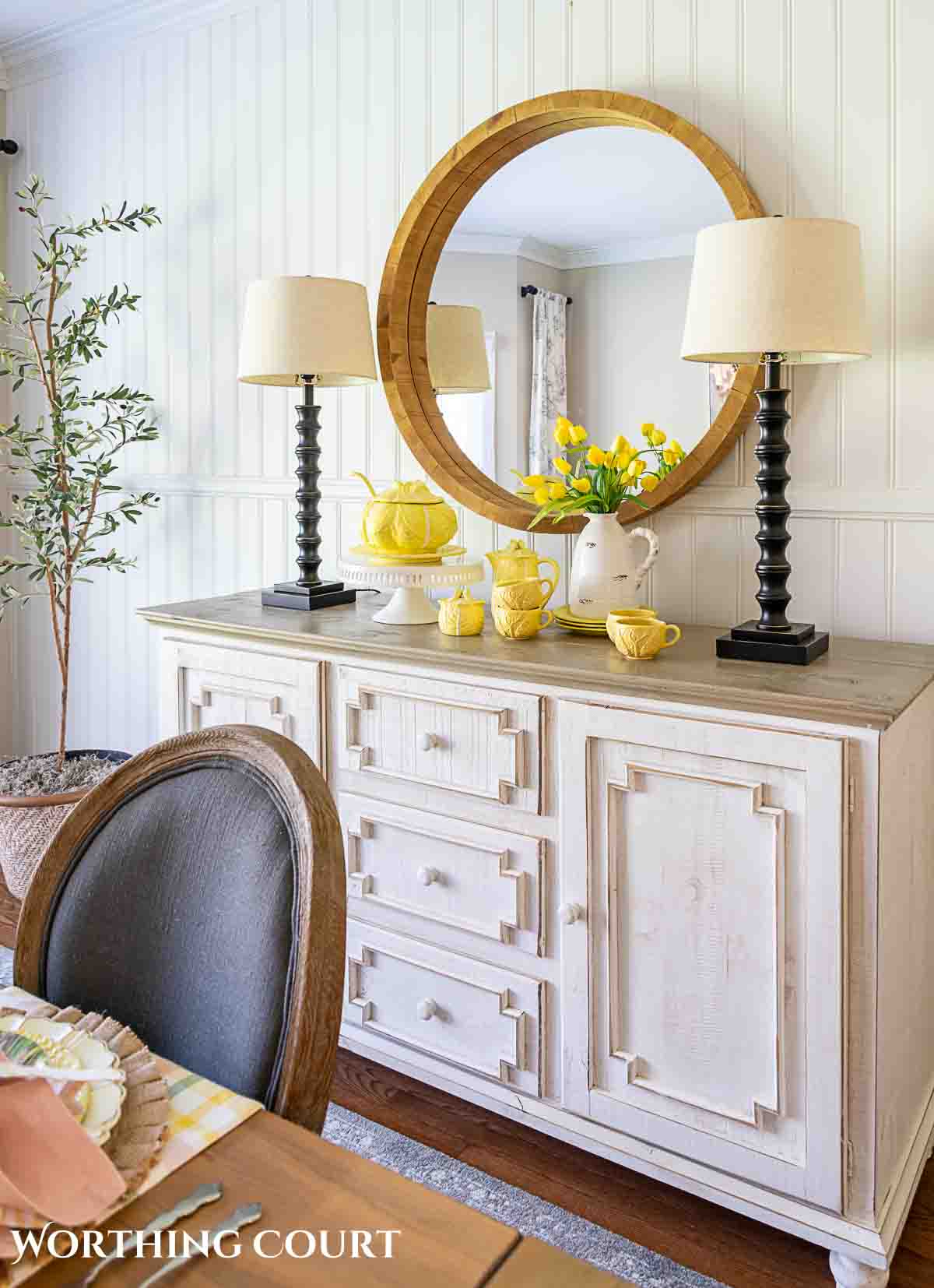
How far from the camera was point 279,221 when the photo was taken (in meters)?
2.82

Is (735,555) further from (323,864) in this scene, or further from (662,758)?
(323,864)

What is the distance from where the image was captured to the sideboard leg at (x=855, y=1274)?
159 centimetres

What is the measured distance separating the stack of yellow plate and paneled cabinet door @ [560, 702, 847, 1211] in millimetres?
302

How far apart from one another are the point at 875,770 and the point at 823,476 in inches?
29.1

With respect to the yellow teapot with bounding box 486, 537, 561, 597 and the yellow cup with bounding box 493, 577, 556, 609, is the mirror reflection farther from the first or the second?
the yellow cup with bounding box 493, 577, 556, 609

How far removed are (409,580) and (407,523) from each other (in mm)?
142

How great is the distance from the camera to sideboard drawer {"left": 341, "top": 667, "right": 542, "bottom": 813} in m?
1.87

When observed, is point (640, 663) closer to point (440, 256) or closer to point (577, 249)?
point (577, 249)

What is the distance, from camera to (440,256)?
250 centimetres

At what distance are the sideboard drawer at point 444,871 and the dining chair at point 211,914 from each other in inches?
35.8

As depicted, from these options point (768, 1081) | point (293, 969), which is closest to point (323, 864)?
point (293, 969)

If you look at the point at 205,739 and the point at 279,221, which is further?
the point at 279,221

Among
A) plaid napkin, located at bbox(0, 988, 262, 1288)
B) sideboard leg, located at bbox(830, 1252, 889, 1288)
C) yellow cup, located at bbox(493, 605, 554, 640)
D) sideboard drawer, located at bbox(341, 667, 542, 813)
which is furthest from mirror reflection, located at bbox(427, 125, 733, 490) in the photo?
plaid napkin, located at bbox(0, 988, 262, 1288)

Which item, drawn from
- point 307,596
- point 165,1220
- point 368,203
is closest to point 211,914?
point 165,1220
